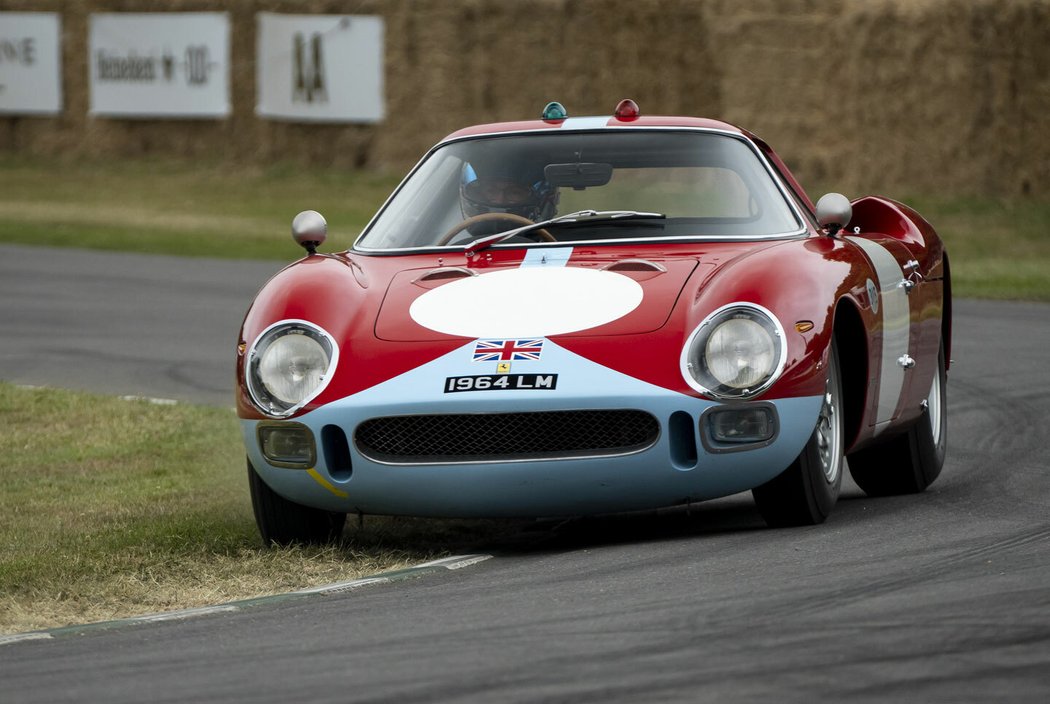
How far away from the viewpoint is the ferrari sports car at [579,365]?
554 centimetres

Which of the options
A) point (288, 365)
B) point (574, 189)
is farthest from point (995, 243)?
point (288, 365)

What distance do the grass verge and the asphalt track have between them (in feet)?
1.27

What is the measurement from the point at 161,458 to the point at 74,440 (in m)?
0.69

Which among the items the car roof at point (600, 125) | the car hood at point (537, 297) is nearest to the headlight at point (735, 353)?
the car hood at point (537, 297)

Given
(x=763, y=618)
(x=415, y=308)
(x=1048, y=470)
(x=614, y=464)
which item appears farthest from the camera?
(x=1048, y=470)

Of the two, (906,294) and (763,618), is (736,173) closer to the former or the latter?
(906,294)

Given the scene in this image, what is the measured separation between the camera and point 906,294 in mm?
6879

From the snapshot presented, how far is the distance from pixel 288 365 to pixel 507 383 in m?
0.75

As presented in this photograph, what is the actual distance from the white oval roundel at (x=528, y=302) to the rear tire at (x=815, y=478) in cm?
67

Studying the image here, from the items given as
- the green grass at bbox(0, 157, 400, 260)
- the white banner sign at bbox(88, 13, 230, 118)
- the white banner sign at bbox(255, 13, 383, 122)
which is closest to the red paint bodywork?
the green grass at bbox(0, 157, 400, 260)

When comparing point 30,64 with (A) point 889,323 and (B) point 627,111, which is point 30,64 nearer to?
(B) point 627,111

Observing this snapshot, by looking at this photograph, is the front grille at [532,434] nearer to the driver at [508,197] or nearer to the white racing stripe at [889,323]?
the white racing stripe at [889,323]

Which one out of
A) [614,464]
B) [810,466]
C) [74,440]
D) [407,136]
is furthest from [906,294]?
[407,136]

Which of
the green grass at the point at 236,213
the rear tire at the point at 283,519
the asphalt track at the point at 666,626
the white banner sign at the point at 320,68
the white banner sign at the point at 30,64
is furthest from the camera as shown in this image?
the white banner sign at the point at 30,64
